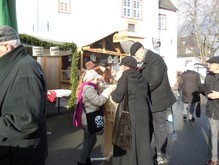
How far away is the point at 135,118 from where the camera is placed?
4504mm

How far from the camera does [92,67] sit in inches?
222

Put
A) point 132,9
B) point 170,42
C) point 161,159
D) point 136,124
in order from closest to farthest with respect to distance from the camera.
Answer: point 136,124 < point 161,159 < point 132,9 < point 170,42

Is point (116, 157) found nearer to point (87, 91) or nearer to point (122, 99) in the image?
point (122, 99)

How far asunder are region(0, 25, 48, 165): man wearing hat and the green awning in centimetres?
160

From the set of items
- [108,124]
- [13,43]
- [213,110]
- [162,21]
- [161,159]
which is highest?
[162,21]

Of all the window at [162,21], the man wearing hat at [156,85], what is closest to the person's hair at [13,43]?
the man wearing hat at [156,85]

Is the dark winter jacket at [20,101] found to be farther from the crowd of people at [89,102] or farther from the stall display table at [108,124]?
the stall display table at [108,124]

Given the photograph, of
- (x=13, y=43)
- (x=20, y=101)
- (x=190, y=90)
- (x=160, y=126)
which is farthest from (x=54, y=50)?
(x=20, y=101)

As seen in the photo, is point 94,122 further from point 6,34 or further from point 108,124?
point 6,34

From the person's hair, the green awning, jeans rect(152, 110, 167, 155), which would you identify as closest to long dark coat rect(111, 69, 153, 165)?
jeans rect(152, 110, 167, 155)

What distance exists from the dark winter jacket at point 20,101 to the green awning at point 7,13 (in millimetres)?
1674

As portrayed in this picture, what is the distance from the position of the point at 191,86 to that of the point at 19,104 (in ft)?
28.2

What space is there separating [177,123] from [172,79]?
2156cm

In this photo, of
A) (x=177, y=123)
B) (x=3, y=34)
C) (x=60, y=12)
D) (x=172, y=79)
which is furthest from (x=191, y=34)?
(x=3, y=34)
